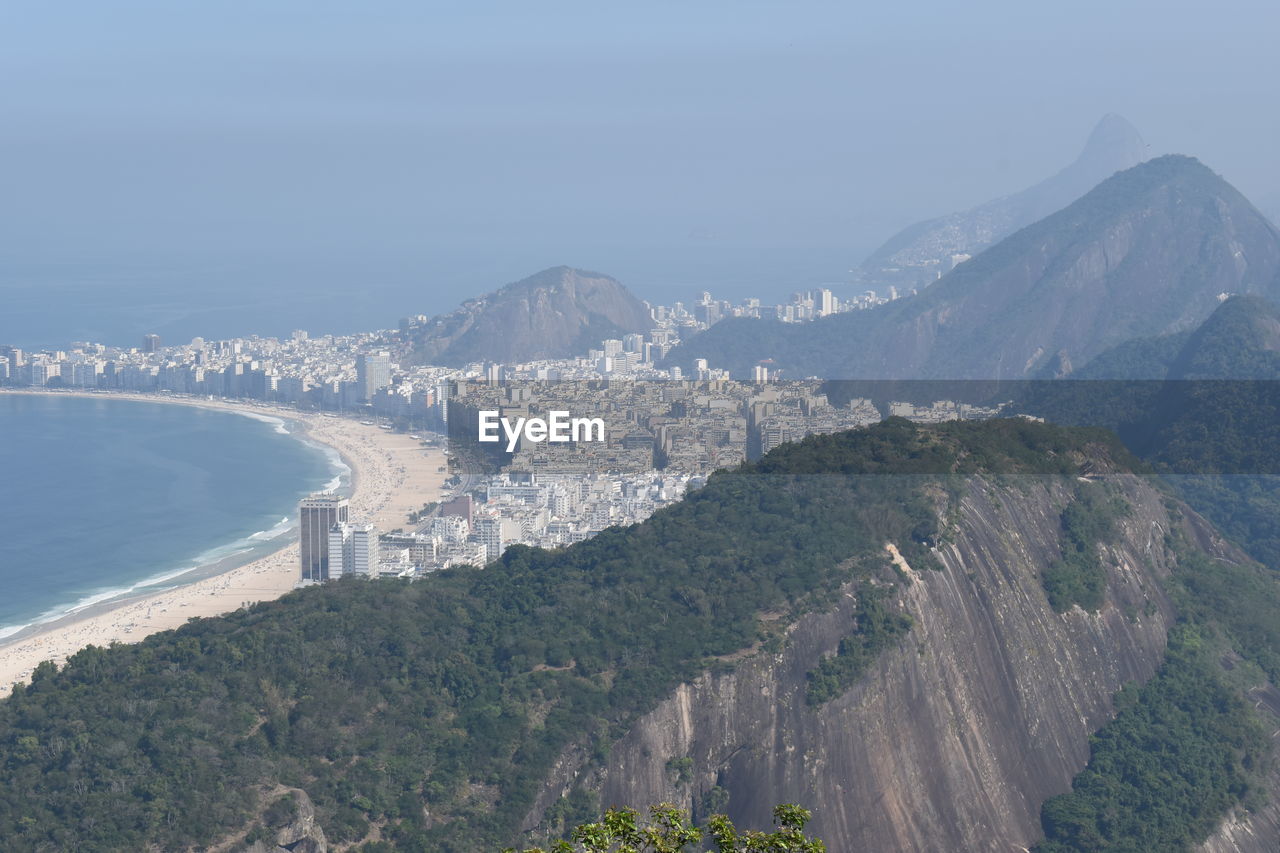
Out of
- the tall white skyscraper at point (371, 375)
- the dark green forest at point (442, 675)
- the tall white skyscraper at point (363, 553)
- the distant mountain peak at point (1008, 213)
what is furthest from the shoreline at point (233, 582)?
the distant mountain peak at point (1008, 213)

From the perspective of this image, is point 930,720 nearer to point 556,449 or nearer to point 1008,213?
point 556,449

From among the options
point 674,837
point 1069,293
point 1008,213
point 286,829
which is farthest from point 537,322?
point 674,837

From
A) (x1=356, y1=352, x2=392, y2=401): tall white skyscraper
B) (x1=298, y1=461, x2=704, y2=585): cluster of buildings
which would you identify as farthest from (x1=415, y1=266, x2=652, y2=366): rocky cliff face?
(x1=298, y1=461, x2=704, y2=585): cluster of buildings

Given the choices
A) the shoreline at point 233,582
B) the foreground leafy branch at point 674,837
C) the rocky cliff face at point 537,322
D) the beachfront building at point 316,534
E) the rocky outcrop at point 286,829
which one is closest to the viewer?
the foreground leafy branch at point 674,837

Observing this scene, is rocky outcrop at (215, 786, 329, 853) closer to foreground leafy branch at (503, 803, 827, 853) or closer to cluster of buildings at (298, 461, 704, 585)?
foreground leafy branch at (503, 803, 827, 853)

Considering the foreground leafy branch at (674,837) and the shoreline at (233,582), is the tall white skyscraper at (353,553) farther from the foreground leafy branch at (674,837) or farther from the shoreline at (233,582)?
the foreground leafy branch at (674,837)

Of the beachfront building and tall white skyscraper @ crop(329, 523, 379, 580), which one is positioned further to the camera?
the beachfront building
